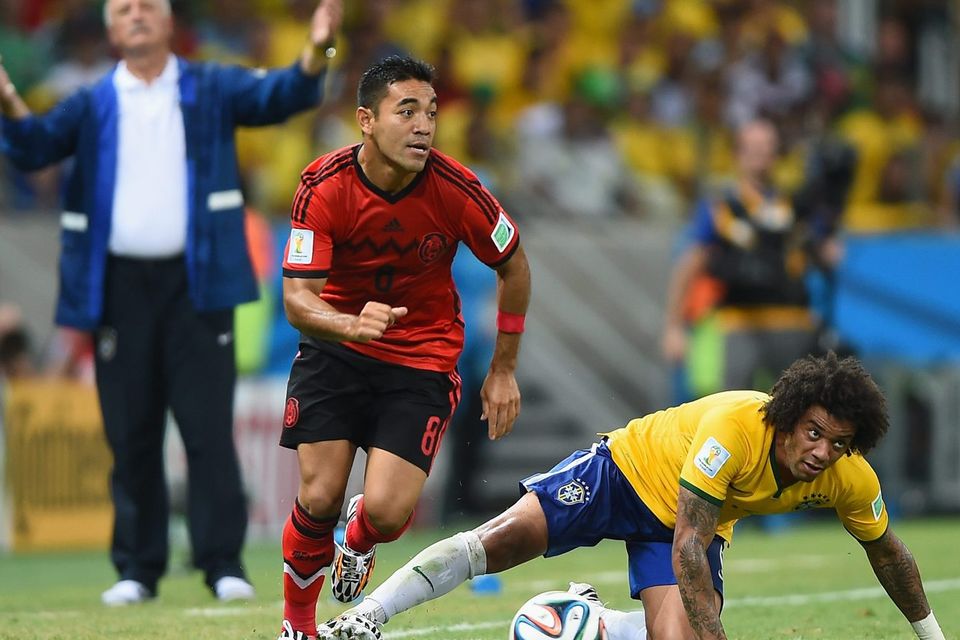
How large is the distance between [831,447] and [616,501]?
1084mm

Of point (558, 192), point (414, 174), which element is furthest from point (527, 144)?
point (414, 174)

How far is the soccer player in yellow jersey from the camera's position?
214 inches

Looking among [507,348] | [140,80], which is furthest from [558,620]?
[140,80]

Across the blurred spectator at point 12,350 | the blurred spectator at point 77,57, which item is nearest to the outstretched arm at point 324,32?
the blurred spectator at point 12,350

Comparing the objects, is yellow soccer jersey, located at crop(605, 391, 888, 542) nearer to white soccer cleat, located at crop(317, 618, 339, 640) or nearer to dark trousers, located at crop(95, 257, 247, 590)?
white soccer cleat, located at crop(317, 618, 339, 640)

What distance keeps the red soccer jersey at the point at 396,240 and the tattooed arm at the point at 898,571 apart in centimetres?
173

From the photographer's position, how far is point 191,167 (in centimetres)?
771

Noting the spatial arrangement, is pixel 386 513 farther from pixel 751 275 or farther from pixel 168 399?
pixel 751 275

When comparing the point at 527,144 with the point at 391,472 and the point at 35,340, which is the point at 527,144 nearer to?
the point at 35,340

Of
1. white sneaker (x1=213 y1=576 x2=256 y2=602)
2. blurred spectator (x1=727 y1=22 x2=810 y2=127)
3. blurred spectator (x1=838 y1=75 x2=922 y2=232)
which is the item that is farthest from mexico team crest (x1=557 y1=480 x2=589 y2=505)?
blurred spectator (x1=727 y1=22 x2=810 y2=127)

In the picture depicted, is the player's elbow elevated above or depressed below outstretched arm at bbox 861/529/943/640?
above

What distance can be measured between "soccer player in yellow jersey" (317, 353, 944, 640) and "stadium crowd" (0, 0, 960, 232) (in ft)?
22.2

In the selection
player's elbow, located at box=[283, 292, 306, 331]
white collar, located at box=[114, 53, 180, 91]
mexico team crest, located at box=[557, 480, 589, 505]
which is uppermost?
white collar, located at box=[114, 53, 180, 91]

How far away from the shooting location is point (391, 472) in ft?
20.0
